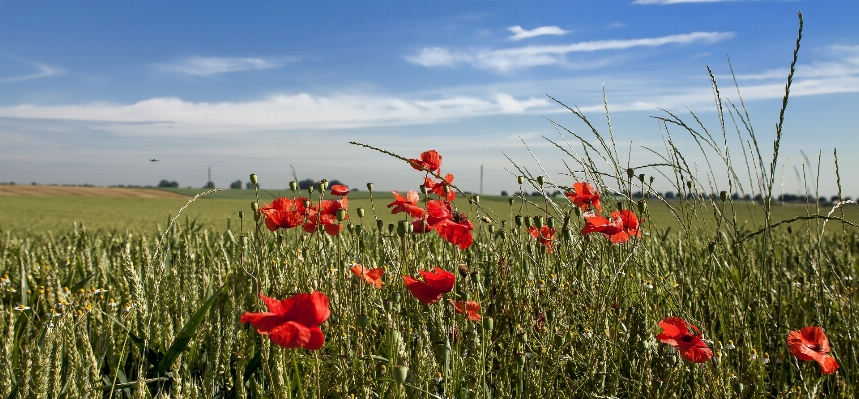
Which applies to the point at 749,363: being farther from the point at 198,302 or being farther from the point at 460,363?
the point at 198,302

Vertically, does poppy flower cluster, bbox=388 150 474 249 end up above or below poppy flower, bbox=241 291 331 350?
above

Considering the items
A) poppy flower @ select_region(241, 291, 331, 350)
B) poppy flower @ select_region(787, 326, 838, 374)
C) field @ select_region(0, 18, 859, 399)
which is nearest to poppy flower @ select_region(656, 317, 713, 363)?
field @ select_region(0, 18, 859, 399)

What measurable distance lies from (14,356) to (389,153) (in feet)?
4.93

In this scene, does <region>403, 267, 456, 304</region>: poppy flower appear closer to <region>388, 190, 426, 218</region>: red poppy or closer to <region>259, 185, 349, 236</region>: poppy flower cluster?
<region>388, 190, 426, 218</region>: red poppy

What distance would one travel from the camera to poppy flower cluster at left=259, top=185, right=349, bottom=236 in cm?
233

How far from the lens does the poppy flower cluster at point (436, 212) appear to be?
1892 mm

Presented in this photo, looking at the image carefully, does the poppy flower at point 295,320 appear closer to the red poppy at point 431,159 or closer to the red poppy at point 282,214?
the red poppy at point 282,214

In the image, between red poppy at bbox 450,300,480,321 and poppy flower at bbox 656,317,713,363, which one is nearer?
poppy flower at bbox 656,317,713,363

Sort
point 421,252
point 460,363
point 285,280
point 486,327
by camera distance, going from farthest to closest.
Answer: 1. point 421,252
2. point 285,280
3. point 460,363
4. point 486,327

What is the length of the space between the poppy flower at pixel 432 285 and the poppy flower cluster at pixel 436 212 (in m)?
0.24

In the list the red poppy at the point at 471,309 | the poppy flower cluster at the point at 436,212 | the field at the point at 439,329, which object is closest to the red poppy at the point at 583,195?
the field at the point at 439,329

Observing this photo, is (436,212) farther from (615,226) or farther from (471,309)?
(615,226)

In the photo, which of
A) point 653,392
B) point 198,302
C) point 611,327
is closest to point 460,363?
point 653,392

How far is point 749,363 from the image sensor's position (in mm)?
1971
